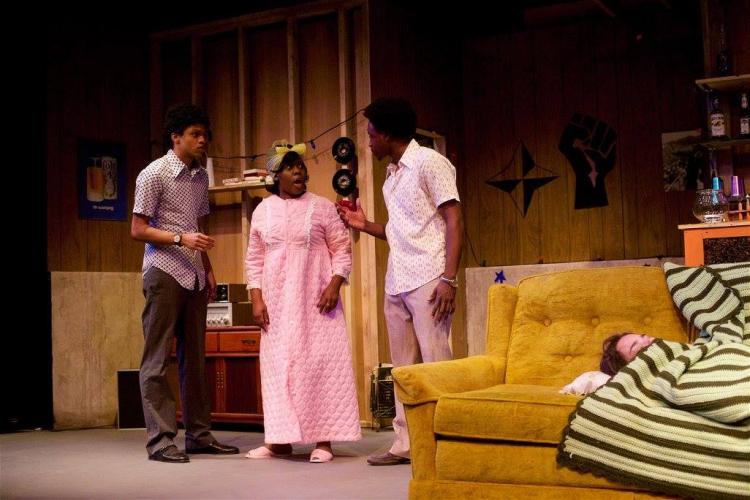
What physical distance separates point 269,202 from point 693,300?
7.28ft

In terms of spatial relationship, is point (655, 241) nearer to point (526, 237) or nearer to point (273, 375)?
point (526, 237)

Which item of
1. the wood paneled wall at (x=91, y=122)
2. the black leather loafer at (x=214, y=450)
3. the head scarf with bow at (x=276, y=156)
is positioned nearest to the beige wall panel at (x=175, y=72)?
the wood paneled wall at (x=91, y=122)

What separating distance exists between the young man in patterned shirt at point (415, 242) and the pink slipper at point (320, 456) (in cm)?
29

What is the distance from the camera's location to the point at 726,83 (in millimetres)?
5902

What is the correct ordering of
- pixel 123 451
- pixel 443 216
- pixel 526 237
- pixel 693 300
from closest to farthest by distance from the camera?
pixel 693 300
pixel 443 216
pixel 123 451
pixel 526 237

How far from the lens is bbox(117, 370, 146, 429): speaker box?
6.36 m

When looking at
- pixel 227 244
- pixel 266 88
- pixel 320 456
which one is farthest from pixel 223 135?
pixel 320 456

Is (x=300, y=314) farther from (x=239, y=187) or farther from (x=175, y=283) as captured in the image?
(x=239, y=187)

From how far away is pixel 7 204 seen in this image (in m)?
6.31

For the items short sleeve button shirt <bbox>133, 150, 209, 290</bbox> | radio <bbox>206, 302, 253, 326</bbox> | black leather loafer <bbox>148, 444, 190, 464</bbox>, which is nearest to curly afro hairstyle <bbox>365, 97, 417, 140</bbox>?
short sleeve button shirt <bbox>133, 150, 209, 290</bbox>

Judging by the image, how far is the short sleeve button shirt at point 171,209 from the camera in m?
4.55

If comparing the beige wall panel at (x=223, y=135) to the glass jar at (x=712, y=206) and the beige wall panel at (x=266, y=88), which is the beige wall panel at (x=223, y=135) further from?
the glass jar at (x=712, y=206)

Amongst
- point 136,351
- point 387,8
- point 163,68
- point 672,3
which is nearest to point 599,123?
point 672,3

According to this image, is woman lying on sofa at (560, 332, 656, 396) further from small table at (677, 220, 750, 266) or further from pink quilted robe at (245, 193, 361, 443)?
small table at (677, 220, 750, 266)
